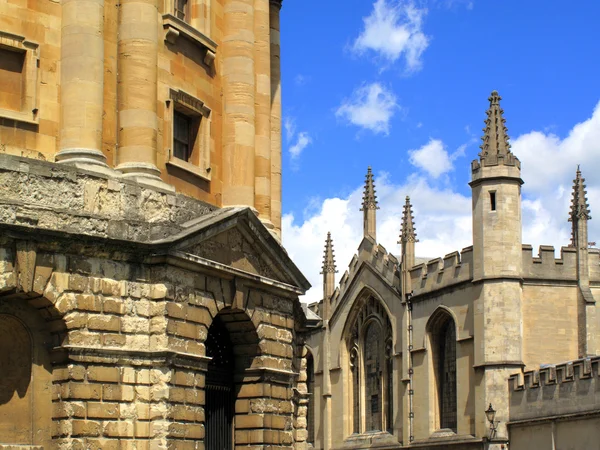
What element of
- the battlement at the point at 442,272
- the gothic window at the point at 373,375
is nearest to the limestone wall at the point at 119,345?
the battlement at the point at 442,272

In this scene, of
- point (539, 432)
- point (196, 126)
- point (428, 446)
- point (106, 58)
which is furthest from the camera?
point (428, 446)

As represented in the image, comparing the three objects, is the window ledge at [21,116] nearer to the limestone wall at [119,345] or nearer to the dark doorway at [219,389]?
the limestone wall at [119,345]

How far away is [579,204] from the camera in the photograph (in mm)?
48531

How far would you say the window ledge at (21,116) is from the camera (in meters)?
20.7

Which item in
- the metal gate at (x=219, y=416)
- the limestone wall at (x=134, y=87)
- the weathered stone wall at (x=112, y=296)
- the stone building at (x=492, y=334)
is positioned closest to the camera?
the weathered stone wall at (x=112, y=296)

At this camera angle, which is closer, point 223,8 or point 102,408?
point 102,408

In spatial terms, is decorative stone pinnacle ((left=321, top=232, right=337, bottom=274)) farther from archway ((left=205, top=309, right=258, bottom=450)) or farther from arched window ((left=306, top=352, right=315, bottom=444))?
archway ((left=205, top=309, right=258, bottom=450))

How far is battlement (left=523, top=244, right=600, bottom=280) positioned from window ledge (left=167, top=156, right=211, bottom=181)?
2500cm

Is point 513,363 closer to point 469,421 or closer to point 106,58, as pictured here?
point 469,421

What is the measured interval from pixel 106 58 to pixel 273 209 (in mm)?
7106

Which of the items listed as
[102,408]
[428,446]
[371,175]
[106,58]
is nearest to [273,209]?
[106,58]

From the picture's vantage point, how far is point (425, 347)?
171ft

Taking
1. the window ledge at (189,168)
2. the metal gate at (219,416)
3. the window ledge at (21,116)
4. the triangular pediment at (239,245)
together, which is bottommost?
the metal gate at (219,416)

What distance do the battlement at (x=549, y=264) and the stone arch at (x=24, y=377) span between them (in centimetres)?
2973
